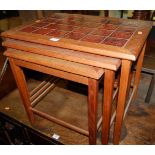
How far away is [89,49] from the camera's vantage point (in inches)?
32.9

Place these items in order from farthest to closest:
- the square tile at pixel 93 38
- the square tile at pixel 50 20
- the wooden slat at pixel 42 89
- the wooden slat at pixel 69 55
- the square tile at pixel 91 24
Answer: the wooden slat at pixel 42 89 → the square tile at pixel 50 20 → the square tile at pixel 91 24 → the square tile at pixel 93 38 → the wooden slat at pixel 69 55

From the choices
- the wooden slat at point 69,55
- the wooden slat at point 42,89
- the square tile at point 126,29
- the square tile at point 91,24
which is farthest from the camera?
the wooden slat at point 42,89

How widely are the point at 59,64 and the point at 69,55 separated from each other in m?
0.07

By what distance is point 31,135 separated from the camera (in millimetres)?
1513

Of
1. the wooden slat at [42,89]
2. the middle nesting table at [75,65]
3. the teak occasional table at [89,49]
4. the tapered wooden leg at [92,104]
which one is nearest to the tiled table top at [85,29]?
the teak occasional table at [89,49]

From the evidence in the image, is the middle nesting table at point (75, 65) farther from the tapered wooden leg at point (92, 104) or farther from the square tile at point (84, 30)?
the square tile at point (84, 30)

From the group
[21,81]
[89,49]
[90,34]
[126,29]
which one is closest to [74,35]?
[90,34]

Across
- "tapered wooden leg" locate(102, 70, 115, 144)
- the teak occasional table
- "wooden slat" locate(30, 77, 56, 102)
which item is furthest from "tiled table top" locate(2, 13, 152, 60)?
"wooden slat" locate(30, 77, 56, 102)

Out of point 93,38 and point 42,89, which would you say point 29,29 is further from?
point 42,89

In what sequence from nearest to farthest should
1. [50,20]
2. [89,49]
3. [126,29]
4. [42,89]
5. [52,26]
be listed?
[89,49]
[126,29]
[52,26]
[50,20]
[42,89]

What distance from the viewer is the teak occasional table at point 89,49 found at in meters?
0.83

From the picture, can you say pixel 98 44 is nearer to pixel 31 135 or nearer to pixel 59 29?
pixel 59 29

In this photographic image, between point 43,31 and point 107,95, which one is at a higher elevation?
point 43,31

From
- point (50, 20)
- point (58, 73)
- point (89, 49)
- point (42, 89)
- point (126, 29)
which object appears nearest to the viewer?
point (89, 49)
